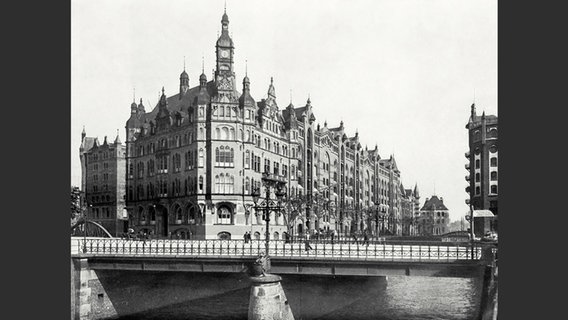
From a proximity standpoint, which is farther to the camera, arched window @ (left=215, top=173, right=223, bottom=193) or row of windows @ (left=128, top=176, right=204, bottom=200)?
arched window @ (left=215, top=173, right=223, bottom=193)

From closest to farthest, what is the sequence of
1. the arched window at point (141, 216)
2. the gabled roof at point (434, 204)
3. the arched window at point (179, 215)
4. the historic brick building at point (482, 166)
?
the historic brick building at point (482, 166) < the gabled roof at point (434, 204) < the arched window at point (141, 216) < the arched window at point (179, 215)

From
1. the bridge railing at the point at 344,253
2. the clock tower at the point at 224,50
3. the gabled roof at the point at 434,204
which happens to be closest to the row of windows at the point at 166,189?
the bridge railing at the point at 344,253

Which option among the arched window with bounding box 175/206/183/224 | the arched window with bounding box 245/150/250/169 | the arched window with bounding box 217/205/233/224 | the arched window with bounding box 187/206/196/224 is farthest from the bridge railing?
the arched window with bounding box 245/150/250/169

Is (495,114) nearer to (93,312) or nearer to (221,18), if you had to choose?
(221,18)

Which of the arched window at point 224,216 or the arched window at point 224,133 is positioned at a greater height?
the arched window at point 224,133

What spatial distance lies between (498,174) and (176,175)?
2032 centimetres

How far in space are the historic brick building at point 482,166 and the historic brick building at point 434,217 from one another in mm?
776

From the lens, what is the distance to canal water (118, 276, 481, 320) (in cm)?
1681

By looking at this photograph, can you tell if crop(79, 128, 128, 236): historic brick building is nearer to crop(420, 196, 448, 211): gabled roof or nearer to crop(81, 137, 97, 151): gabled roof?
crop(81, 137, 97, 151): gabled roof

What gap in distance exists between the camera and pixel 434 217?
1612cm

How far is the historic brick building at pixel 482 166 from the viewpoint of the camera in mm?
12781

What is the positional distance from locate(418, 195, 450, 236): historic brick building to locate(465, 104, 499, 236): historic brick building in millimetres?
776

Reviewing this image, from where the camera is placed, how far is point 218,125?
31.4m

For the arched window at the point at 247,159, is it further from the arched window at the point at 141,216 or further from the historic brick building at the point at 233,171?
the arched window at the point at 141,216
